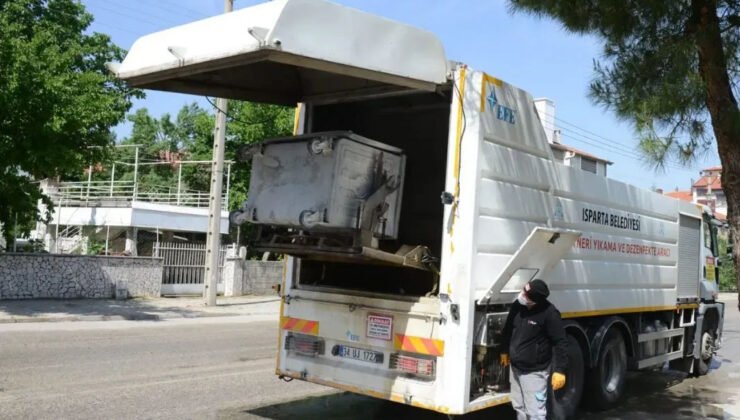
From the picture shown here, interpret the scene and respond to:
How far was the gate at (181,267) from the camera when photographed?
21.9m

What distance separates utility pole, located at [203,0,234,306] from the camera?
18719 millimetres

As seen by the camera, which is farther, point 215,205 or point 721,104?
point 215,205

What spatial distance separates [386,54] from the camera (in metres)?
5.12

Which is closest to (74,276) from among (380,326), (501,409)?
(501,409)

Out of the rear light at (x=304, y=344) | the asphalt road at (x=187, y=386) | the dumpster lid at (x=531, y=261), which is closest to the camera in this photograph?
the dumpster lid at (x=531, y=261)

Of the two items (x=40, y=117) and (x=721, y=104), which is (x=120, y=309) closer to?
(x=40, y=117)

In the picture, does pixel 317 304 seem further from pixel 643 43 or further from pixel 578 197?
pixel 643 43

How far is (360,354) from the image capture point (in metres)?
6.20

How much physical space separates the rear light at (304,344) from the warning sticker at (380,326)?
62 cm

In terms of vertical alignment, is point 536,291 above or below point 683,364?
above

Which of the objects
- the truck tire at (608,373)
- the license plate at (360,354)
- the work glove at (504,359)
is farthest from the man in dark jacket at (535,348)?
the truck tire at (608,373)

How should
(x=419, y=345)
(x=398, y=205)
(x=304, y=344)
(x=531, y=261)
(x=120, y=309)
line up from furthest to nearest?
(x=120, y=309)
(x=304, y=344)
(x=531, y=261)
(x=398, y=205)
(x=419, y=345)

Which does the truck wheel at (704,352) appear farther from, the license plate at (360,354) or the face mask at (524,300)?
the license plate at (360,354)

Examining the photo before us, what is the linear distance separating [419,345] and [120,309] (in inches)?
524
